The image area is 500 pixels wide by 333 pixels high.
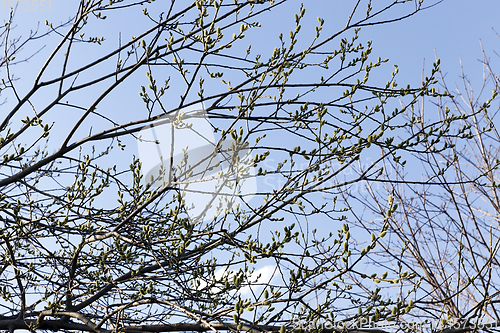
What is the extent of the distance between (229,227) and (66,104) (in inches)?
92.5

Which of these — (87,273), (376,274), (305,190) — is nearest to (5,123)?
(87,273)

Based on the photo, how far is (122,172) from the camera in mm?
3746

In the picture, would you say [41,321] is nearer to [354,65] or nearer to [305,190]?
[305,190]

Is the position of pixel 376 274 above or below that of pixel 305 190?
below

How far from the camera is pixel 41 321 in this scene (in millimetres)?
3230

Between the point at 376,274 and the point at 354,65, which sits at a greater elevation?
the point at 354,65

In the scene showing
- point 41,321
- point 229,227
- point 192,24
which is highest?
point 192,24

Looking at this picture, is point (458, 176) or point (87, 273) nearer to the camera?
point (87, 273)

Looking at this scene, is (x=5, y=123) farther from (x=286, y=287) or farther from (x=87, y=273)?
(x=286, y=287)

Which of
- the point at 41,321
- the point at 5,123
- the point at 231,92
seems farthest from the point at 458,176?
the point at 5,123

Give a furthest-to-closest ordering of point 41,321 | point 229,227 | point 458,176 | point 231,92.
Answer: point 458,176 < point 41,321 < point 231,92 < point 229,227

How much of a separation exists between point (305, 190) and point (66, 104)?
2.70 m

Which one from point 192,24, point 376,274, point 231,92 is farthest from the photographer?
point 192,24

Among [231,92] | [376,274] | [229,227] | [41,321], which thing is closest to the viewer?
[376,274]
